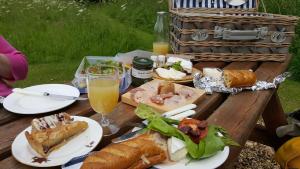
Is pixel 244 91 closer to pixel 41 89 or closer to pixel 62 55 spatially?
pixel 41 89

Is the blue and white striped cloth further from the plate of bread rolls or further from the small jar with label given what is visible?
the plate of bread rolls

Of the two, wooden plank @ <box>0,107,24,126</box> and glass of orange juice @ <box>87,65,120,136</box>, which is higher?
glass of orange juice @ <box>87,65,120,136</box>

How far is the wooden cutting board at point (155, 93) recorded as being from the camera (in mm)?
1621

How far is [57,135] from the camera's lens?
4.14 feet

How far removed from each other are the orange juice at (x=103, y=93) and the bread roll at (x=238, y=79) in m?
0.74

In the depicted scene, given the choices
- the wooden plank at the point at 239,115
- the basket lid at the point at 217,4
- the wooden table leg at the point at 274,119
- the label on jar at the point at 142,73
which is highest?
the basket lid at the point at 217,4

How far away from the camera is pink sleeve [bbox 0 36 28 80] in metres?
2.08

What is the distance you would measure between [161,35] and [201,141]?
1.25 meters

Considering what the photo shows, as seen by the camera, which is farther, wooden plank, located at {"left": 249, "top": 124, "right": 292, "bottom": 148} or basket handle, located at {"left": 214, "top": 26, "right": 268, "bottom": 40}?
wooden plank, located at {"left": 249, "top": 124, "right": 292, "bottom": 148}

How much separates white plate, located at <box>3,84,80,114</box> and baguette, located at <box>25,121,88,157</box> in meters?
0.27

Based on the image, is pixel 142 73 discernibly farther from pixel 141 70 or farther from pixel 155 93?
pixel 155 93

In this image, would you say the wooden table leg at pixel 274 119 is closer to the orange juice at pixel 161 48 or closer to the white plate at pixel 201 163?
the orange juice at pixel 161 48

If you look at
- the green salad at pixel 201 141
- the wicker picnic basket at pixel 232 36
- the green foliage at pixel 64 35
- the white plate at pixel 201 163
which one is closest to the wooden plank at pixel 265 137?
the wicker picnic basket at pixel 232 36

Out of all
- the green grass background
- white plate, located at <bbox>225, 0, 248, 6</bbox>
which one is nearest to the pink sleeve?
white plate, located at <bbox>225, 0, 248, 6</bbox>
